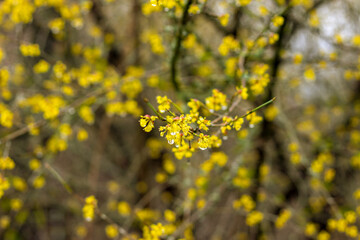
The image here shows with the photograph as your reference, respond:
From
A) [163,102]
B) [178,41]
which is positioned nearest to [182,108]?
[178,41]

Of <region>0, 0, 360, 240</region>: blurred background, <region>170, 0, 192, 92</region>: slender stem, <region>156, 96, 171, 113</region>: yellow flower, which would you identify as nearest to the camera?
<region>156, 96, 171, 113</region>: yellow flower

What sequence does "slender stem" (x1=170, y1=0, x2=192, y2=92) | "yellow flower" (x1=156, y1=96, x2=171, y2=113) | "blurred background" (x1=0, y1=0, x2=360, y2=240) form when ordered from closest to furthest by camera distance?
"yellow flower" (x1=156, y1=96, x2=171, y2=113), "slender stem" (x1=170, y1=0, x2=192, y2=92), "blurred background" (x1=0, y1=0, x2=360, y2=240)

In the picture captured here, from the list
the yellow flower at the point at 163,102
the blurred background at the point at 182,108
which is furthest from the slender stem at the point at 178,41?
the yellow flower at the point at 163,102

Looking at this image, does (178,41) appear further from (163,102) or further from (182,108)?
(163,102)

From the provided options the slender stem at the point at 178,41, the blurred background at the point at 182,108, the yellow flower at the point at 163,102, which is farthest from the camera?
the blurred background at the point at 182,108

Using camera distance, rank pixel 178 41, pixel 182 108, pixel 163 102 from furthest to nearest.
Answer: pixel 182 108
pixel 178 41
pixel 163 102

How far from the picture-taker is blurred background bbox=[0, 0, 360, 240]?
2865 millimetres

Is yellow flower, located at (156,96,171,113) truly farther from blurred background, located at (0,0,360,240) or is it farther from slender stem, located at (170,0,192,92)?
blurred background, located at (0,0,360,240)

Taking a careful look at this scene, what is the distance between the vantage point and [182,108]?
2516mm

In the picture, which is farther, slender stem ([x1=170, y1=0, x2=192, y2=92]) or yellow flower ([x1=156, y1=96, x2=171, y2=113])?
slender stem ([x1=170, y1=0, x2=192, y2=92])

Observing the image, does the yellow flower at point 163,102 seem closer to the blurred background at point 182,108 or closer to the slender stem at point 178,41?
the slender stem at point 178,41

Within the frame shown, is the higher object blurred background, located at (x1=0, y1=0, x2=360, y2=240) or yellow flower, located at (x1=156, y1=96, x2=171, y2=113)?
yellow flower, located at (x1=156, y1=96, x2=171, y2=113)

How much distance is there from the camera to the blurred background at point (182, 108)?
287cm

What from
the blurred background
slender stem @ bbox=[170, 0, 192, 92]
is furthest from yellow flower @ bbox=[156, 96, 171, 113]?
the blurred background
